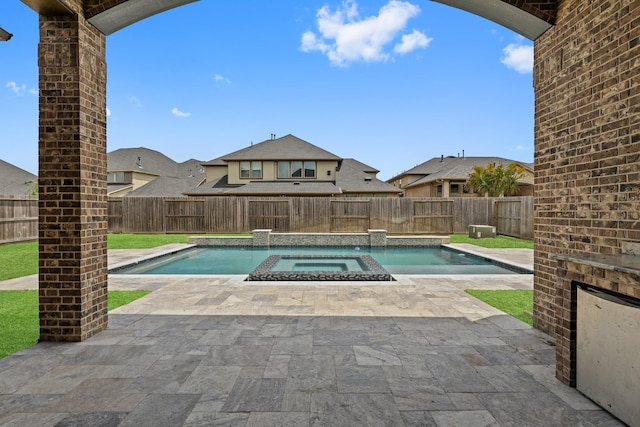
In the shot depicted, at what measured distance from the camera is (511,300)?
519 centimetres

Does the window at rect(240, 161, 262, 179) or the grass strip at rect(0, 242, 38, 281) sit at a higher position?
the window at rect(240, 161, 262, 179)

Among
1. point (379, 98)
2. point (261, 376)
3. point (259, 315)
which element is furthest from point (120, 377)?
point (379, 98)

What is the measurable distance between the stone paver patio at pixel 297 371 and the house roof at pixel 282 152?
1811 cm

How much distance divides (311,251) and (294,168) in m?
10.6

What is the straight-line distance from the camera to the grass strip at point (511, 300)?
446 cm

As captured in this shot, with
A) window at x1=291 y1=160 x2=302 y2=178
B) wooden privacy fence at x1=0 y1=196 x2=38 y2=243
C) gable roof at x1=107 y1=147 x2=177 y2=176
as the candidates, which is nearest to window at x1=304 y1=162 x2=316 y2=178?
window at x1=291 y1=160 x2=302 y2=178

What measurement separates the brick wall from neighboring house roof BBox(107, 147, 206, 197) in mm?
23325

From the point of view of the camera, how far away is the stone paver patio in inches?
88.3

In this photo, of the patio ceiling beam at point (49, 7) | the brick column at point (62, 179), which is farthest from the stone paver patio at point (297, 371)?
the patio ceiling beam at point (49, 7)

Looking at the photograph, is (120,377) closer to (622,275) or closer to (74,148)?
(74,148)

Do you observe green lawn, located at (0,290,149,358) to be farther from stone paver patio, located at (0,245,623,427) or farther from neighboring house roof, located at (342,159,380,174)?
neighboring house roof, located at (342,159,380,174)

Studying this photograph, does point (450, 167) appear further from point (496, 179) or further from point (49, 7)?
point (49, 7)

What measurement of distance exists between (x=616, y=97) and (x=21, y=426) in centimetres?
503

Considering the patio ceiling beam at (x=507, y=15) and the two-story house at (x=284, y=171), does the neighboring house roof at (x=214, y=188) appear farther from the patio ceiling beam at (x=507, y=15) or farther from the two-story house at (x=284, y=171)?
the patio ceiling beam at (x=507, y=15)
